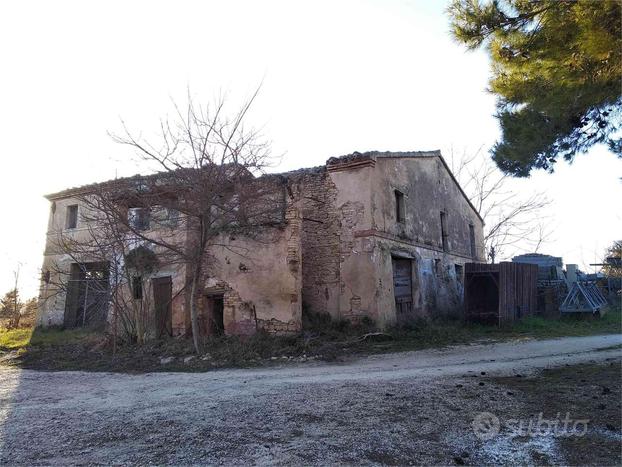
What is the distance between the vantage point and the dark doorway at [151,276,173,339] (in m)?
13.6

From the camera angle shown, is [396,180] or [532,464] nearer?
[532,464]

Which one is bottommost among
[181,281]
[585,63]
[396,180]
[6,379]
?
[6,379]

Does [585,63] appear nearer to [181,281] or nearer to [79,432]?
[79,432]

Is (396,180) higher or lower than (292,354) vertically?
higher

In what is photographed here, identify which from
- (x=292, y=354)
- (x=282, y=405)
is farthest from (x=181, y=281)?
(x=282, y=405)

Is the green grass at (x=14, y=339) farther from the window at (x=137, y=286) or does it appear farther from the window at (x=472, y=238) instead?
the window at (x=472, y=238)

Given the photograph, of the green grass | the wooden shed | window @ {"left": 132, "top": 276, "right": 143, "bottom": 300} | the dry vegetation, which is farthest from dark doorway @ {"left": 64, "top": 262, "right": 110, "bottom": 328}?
the wooden shed

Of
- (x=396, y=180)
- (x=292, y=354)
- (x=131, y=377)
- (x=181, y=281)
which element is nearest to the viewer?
(x=131, y=377)

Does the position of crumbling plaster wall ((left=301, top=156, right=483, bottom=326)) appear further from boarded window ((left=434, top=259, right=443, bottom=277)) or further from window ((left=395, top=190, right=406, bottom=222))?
window ((left=395, top=190, right=406, bottom=222))

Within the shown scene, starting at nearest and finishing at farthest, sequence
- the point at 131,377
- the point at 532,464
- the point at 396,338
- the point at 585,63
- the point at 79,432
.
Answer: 1. the point at 532,464
2. the point at 79,432
3. the point at 585,63
4. the point at 131,377
5. the point at 396,338

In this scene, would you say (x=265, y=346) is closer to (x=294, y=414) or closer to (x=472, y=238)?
(x=294, y=414)

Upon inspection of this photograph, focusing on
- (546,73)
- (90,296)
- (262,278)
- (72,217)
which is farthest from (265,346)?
(72,217)

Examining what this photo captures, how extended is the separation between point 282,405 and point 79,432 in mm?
2346

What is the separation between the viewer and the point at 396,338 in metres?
12.1
